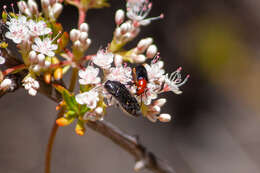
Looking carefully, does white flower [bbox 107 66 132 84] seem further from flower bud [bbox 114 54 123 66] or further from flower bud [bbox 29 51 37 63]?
flower bud [bbox 29 51 37 63]

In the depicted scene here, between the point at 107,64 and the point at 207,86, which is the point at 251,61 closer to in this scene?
the point at 207,86

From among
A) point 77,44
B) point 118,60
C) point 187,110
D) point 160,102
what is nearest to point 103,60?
point 118,60

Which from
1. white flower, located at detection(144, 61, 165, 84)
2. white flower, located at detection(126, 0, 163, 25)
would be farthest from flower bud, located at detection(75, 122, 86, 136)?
white flower, located at detection(126, 0, 163, 25)

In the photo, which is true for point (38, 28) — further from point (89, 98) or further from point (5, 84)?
→ point (89, 98)

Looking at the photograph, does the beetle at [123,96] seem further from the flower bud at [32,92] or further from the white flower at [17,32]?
the white flower at [17,32]

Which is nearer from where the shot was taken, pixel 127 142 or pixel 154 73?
pixel 154 73

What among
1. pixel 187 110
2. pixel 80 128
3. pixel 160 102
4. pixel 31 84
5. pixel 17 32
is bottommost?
pixel 187 110

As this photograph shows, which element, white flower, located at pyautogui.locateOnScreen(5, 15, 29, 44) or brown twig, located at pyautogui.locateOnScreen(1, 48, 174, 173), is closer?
white flower, located at pyautogui.locateOnScreen(5, 15, 29, 44)

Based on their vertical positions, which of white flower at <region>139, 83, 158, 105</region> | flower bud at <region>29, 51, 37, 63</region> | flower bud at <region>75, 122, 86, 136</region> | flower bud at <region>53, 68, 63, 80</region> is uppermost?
flower bud at <region>29, 51, 37, 63</region>
